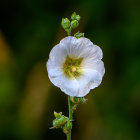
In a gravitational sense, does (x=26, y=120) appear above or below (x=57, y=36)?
below

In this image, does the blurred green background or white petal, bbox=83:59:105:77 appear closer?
white petal, bbox=83:59:105:77

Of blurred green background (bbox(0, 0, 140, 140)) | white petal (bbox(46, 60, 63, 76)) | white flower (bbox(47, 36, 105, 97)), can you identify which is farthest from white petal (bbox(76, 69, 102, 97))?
blurred green background (bbox(0, 0, 140, 140))

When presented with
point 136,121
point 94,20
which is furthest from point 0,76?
point 136,121

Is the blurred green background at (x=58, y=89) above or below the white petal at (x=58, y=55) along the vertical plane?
above

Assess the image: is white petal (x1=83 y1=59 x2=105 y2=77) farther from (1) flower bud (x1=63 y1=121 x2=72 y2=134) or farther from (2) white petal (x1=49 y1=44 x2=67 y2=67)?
(1) flower bud (x1=63 y1=121 x2=72 y2=134)

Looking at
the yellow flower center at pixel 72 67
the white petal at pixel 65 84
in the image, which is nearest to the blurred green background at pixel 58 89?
the yellow flower center at pixel 72 67

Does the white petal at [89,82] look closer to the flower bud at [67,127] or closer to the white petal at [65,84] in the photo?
the white petal at [65,84]

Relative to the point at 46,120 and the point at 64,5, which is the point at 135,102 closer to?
the point at 46,120

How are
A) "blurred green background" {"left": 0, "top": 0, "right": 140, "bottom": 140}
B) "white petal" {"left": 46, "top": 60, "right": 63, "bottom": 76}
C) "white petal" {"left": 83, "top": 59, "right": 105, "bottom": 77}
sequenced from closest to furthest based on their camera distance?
"white petal" {"left": 46, "top": 60, "right": 63, "bottom": 76}
"white petal" {"left": 83, "top": 59, "right": 105, "bottom": 77}
"blurred green background" {"left": 0, "top": 0, "right": 140, "bottom": 140}
